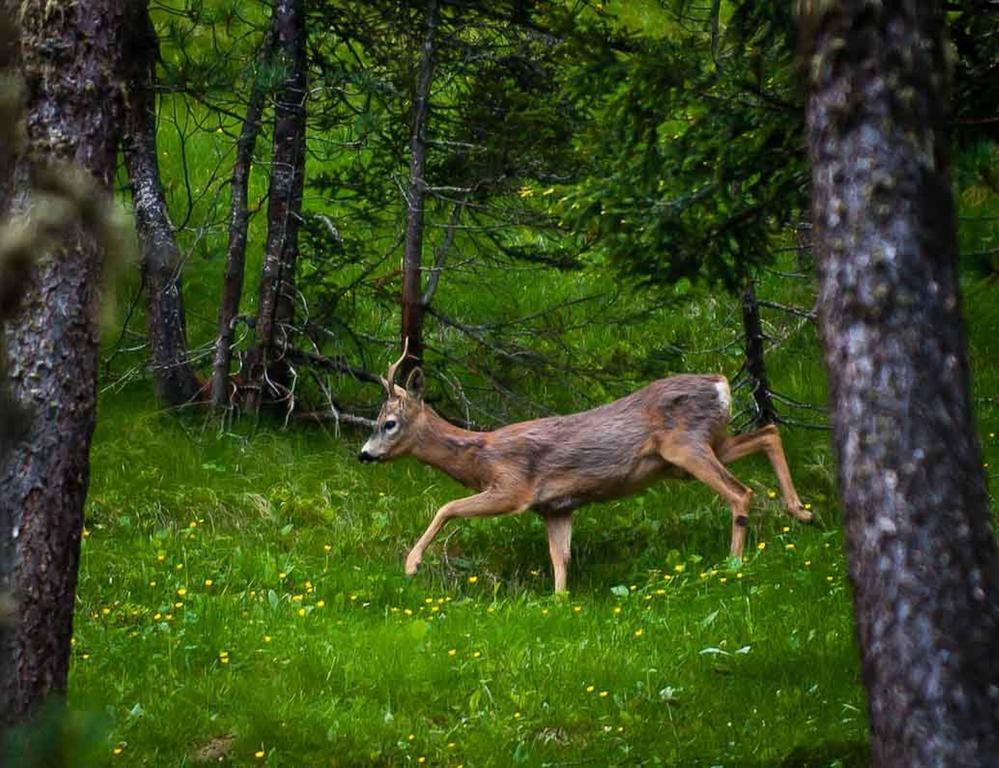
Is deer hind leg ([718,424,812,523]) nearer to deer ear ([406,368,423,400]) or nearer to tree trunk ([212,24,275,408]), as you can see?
deer ear ([406,368,423,400])

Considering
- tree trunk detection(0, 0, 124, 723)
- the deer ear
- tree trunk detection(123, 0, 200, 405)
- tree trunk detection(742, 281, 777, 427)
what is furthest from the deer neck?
tree trunk detection(0, 0, 124, 723)

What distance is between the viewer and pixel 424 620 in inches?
414

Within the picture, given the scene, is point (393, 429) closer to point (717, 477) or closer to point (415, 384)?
point (415, 384)

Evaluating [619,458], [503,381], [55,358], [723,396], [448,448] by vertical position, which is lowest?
[448,448]

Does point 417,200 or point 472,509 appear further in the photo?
point 417,200

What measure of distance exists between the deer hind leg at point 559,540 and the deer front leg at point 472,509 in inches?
11.1

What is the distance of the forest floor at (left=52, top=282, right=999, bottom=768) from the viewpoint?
8.16m

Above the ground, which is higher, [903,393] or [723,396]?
[903,393]

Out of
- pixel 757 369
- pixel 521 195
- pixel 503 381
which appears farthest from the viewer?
pixel 503 381

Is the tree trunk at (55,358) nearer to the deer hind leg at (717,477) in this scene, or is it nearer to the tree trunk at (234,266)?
the deer hind leg at (717,477)

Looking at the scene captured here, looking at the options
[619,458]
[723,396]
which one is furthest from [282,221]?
[723,396]

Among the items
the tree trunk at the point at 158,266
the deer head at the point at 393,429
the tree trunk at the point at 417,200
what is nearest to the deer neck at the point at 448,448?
the deer head at the point at 393,429

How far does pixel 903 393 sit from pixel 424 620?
18.7 ft

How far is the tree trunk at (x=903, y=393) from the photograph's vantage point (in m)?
5.26
